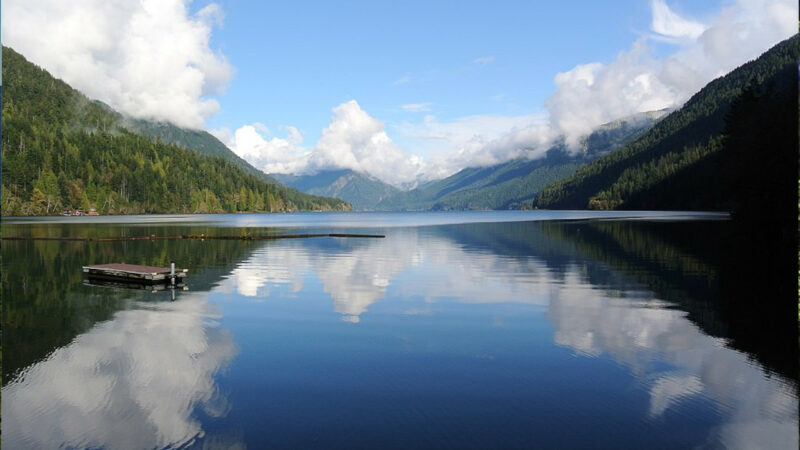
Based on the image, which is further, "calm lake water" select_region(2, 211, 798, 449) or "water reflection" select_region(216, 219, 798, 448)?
"water reflection" select_region(216, 219, 798, 448)

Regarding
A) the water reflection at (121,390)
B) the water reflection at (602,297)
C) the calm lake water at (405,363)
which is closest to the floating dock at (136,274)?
the calm lake water at (405,363)

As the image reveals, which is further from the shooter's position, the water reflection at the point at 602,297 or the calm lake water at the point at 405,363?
the water reflection at the point at 602,297

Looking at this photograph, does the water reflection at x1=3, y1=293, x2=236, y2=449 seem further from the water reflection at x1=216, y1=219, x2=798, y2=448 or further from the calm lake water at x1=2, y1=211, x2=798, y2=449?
the water reflection at x1=216, y1=219, x2=798, y2=448

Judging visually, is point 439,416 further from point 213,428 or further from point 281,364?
point 281,364

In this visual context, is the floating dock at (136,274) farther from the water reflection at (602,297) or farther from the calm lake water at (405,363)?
the water reflection at (602,297)

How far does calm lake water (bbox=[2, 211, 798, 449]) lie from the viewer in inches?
611

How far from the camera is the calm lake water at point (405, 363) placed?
15.5 m

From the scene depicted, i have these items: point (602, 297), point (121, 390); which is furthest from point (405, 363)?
point (602, 297)

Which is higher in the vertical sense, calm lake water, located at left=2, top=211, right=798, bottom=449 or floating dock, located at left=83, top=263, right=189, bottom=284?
floating dock, located at left=83, top=263, right=189, bottom=284

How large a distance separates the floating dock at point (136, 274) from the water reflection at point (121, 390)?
637 inches

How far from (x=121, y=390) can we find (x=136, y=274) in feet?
97.0

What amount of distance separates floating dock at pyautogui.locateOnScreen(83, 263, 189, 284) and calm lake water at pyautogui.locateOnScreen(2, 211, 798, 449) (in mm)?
2083

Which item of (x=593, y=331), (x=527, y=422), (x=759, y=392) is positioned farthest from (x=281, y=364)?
(x=759, y=392)

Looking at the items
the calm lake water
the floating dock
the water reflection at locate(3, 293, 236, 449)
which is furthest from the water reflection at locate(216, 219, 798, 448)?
the water reflection at locate(3, 293, 236, 449)
